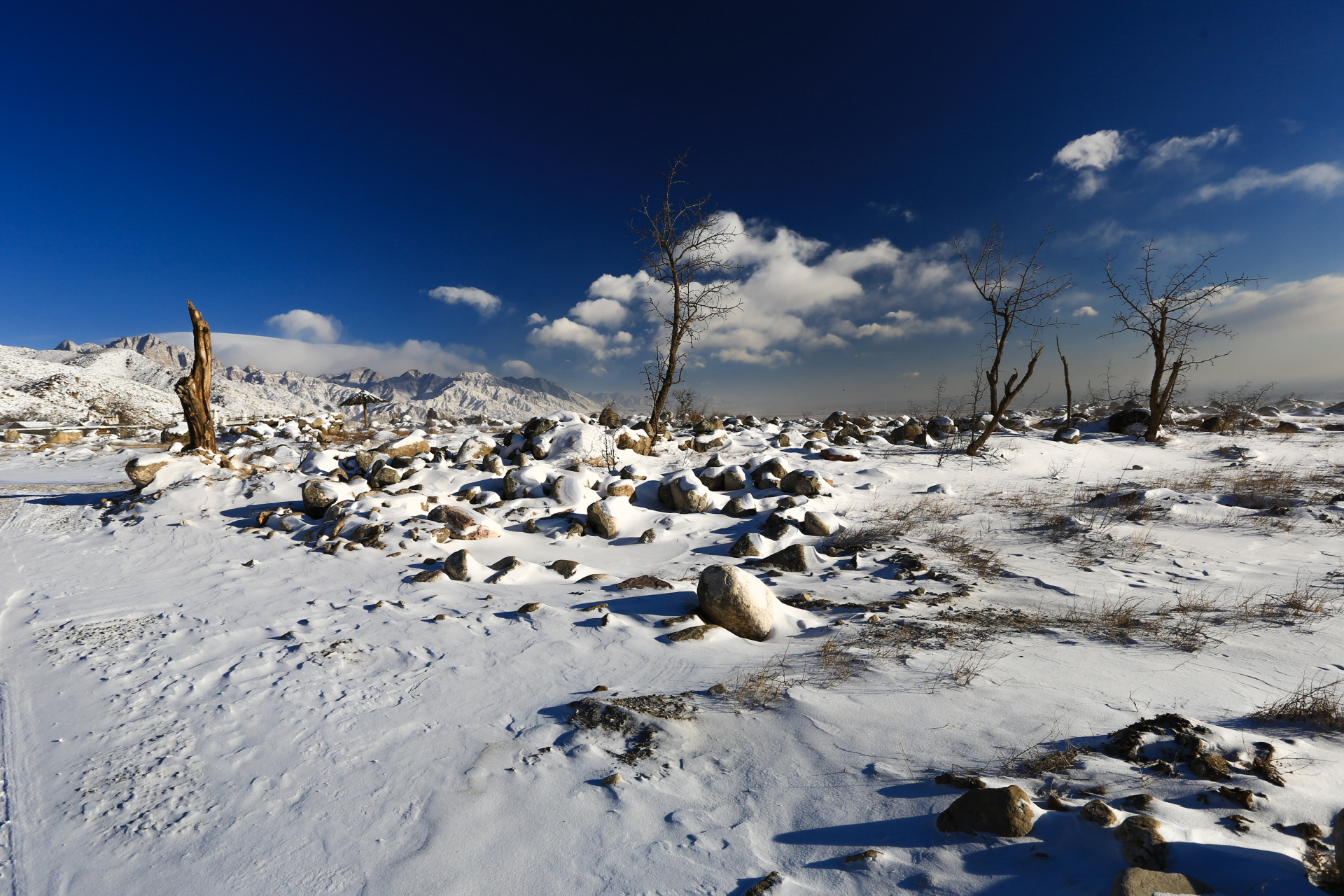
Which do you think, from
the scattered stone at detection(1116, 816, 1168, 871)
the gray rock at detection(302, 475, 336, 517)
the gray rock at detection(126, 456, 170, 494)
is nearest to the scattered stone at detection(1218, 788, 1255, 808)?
the scattered stone at detection(1116, 816, 1168, 871)

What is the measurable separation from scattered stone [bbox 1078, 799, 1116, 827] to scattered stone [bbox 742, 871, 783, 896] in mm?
1134

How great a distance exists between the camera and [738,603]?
4.10 meters

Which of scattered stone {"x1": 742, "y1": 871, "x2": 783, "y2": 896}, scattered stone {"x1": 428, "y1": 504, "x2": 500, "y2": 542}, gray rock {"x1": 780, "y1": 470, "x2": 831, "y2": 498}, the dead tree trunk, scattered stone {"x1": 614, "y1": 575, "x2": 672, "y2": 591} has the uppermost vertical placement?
the dead tree trunk

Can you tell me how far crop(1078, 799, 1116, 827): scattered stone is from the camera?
6.13 ft

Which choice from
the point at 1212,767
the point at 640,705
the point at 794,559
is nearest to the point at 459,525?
the point at 794,559

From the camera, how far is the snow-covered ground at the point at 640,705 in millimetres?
2018

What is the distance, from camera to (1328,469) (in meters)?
9.91

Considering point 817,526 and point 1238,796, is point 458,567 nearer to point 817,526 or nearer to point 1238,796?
point 817,526

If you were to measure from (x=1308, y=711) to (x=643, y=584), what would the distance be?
4299 mm

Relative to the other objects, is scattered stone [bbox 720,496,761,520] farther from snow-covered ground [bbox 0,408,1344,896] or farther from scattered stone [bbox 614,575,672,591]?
scattered stone [bbox 614,575,672,591]

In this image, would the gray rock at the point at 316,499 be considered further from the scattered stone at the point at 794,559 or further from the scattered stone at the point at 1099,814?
the scattered stone at the point at 1099,814

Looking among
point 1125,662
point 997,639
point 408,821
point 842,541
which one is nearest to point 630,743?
point 408,821

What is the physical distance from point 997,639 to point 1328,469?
A: 1186 centimetres

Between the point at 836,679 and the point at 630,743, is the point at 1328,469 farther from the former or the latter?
the point at 630,743
